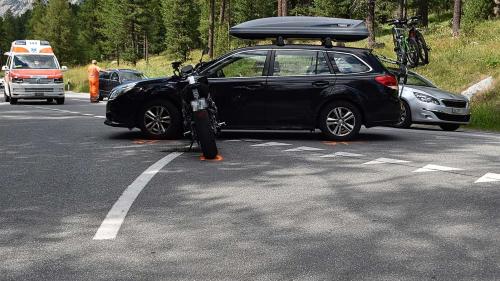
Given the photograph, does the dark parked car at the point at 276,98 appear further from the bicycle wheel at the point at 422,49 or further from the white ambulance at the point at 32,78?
the white ambulance at the point at 32,78

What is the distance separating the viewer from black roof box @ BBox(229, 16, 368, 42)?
11.2 m

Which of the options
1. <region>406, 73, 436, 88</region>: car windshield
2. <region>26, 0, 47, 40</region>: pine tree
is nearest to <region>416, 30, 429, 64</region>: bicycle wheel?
<region>406, 73, 436, 88</region>: car windshield

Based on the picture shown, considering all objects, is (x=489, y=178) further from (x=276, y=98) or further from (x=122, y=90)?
(x=122, y=90)

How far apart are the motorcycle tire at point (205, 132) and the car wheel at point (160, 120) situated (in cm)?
212

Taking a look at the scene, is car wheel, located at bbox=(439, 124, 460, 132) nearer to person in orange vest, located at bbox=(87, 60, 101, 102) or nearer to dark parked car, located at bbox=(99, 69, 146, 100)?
person in orange vest, located at bbox=(87, 60, 101, 102)

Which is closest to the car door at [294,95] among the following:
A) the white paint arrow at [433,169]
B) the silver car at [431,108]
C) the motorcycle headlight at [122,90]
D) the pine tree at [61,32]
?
the motorcycle headlight at [122,90]

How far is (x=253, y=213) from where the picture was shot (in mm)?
5539

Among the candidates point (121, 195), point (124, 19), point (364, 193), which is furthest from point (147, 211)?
point (124, 19)

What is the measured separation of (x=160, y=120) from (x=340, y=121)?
3223 millimetres

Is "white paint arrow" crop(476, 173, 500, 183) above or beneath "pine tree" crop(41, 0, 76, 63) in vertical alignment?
beneath

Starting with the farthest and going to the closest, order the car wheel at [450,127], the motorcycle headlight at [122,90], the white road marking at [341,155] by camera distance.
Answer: the car wheel at [450,127] → the motorcycle headlight at [122,90] → the white road marking at [341,155]

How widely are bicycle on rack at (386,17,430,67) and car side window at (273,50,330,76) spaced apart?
7.82 meters

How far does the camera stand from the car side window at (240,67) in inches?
431

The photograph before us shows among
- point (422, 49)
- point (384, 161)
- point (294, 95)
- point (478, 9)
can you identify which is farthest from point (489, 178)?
point (478, 9)
